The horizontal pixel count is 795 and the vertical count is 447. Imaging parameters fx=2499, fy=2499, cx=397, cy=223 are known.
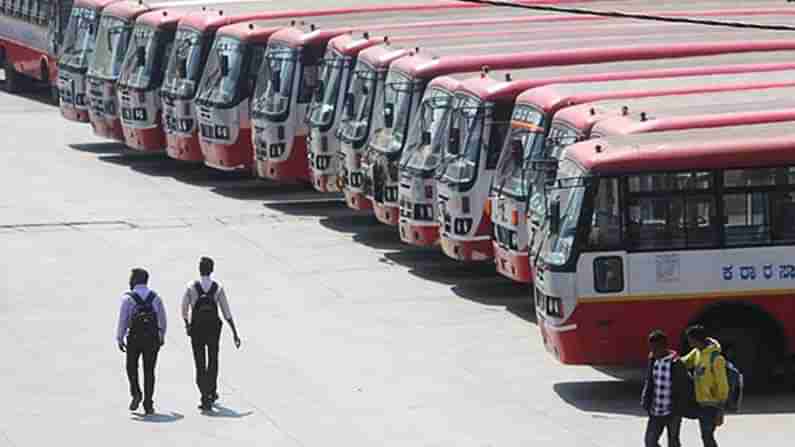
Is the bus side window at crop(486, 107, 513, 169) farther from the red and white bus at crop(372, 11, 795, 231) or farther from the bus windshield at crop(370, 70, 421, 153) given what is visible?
the bus windshield at crop(370, 70, 421, 153)

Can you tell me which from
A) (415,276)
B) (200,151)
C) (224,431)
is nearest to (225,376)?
(224,431)

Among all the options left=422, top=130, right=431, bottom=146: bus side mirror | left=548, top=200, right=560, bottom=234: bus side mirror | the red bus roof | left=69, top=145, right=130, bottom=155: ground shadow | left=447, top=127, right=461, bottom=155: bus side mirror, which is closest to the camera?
left=548, top=200, right=560, bottom=234: bus side mirror

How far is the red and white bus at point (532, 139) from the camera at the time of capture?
2739 cm

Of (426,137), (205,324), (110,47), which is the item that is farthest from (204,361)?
(110,47)

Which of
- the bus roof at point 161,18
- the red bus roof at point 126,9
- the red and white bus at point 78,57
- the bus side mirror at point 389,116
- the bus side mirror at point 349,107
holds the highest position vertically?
the bus side mirror at point 389,116

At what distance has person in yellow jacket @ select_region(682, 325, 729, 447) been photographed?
792 inches

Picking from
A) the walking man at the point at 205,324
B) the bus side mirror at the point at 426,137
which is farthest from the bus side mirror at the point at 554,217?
the bus side mirror at the point at 426,137

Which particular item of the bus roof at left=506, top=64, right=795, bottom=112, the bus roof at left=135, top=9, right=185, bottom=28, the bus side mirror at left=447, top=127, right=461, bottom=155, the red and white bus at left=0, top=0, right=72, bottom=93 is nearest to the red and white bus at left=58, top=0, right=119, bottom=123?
the bus roof at left=135, top=9, right=185, bottom=28

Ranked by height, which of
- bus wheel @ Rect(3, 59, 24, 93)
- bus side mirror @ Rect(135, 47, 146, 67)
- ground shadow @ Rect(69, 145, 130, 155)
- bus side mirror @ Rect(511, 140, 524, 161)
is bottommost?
bus wheel @ Rect(3, 59, 24, 93)

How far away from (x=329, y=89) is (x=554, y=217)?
11.4m

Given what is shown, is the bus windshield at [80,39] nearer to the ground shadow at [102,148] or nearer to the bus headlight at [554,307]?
the ground shadow at [102,148]

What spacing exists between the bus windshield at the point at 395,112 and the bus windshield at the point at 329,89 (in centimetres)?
221

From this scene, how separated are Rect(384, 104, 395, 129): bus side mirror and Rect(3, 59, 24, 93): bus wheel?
80.1ft

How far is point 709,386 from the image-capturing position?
20125 mm
